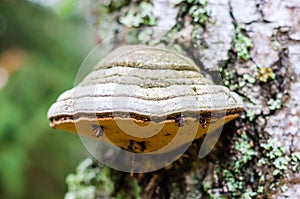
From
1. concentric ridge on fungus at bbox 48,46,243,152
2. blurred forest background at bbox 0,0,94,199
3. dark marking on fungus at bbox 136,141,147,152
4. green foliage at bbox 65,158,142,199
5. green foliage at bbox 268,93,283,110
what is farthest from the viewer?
blurred forest background at bbox 0,0,94,199

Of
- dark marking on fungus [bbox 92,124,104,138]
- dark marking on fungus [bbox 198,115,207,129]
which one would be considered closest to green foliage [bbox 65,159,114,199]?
dark marking on fungus [bbox 92,124,104,138]

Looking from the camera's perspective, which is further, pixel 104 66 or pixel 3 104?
pixel 3 104

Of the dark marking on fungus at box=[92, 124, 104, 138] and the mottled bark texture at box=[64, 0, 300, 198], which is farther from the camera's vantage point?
the mottled bark texture at box=[64, 0, 300, 198]

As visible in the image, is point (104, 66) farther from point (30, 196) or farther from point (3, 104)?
point (30, 196)

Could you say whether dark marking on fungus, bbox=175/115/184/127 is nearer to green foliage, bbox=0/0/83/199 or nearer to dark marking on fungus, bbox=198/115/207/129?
dark marking on fungus, bbox=198/115/207/129

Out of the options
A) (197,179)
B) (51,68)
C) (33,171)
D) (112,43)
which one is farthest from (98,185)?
(33,171)

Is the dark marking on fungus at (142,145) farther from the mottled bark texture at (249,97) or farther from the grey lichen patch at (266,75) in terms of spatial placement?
the grey lichen patch at (266,75)

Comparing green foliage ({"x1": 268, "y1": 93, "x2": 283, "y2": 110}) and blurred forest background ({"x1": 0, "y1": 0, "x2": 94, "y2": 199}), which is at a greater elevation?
blurred forest background ({"x1": 0, "y1": 0, "x2": 94, "y2": 199})
